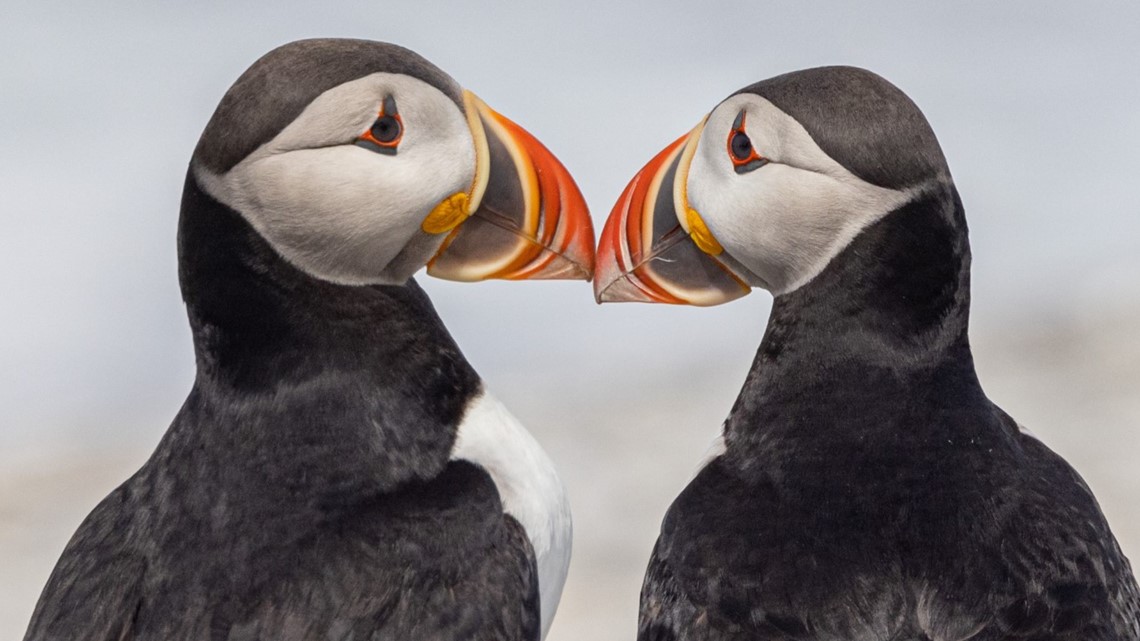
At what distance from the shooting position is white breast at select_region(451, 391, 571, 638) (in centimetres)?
538

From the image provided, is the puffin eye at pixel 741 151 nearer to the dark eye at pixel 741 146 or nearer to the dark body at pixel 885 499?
the dark eye at pixel 741 146

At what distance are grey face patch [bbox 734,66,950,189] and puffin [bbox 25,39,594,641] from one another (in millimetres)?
972

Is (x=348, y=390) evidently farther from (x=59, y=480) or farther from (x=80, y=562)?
(x=59, y=480)

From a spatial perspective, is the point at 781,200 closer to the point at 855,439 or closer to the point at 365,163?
the point at 855,439

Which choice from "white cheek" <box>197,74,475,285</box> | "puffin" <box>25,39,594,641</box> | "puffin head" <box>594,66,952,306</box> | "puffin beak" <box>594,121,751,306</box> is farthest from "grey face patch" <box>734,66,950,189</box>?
"white cheek" <box>197,74,475,285</box>

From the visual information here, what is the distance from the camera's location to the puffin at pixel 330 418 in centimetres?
498

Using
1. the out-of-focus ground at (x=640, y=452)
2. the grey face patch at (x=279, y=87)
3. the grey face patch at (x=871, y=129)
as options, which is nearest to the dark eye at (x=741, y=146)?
the grey face patch at (x=871, y=129)

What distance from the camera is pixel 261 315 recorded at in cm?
539

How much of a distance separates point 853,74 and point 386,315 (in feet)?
5.41

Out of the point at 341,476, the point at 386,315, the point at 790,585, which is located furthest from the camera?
the point at 386,315

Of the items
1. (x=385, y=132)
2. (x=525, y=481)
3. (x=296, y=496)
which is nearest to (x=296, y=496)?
(x=296, y=496)

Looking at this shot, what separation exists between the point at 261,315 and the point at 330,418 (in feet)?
1.28

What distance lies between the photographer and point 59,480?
56.9ft

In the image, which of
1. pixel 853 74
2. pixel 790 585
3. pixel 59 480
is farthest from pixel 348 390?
pixel 59 480
